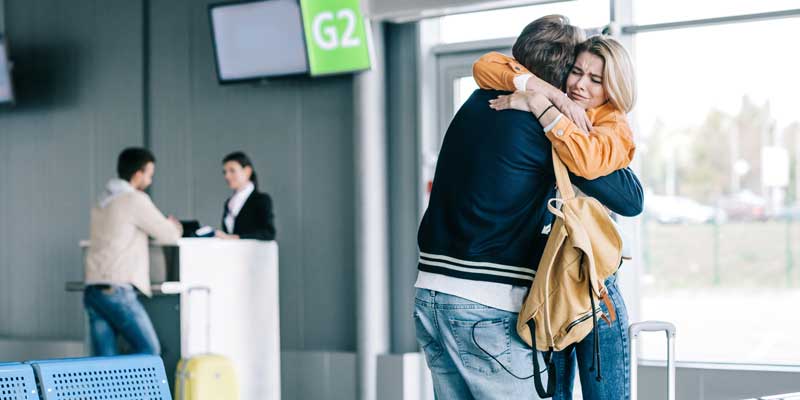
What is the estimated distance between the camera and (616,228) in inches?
89.7

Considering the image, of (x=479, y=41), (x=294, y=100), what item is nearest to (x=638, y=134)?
(x=479, y=41)

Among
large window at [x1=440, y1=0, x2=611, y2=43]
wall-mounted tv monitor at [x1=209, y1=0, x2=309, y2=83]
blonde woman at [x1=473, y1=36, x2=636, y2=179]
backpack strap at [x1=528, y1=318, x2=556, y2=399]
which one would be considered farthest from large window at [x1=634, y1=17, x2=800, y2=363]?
backpack strap at [x1=528, y1=318, x2=556, y2=399]

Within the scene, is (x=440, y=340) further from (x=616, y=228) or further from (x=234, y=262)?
(x=234, y=262)

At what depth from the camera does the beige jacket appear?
5.49 meters

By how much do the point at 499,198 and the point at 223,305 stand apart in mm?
3571

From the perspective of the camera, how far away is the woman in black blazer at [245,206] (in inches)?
231

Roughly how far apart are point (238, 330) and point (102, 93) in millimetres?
2619

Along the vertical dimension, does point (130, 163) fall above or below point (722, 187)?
above

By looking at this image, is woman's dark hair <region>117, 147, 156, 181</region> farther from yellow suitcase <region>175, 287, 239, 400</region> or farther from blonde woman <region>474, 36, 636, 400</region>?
blonde woman <region>474, 36, 636, 400</region>

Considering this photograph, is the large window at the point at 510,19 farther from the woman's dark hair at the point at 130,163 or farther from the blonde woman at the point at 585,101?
the blonde woman at the point at 585,101

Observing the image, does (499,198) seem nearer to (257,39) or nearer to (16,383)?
(16,383)

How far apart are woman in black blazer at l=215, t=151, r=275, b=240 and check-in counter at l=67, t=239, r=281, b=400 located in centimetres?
13

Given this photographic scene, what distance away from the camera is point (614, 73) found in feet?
7.67

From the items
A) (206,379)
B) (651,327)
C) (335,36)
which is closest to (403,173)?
(335,36)
